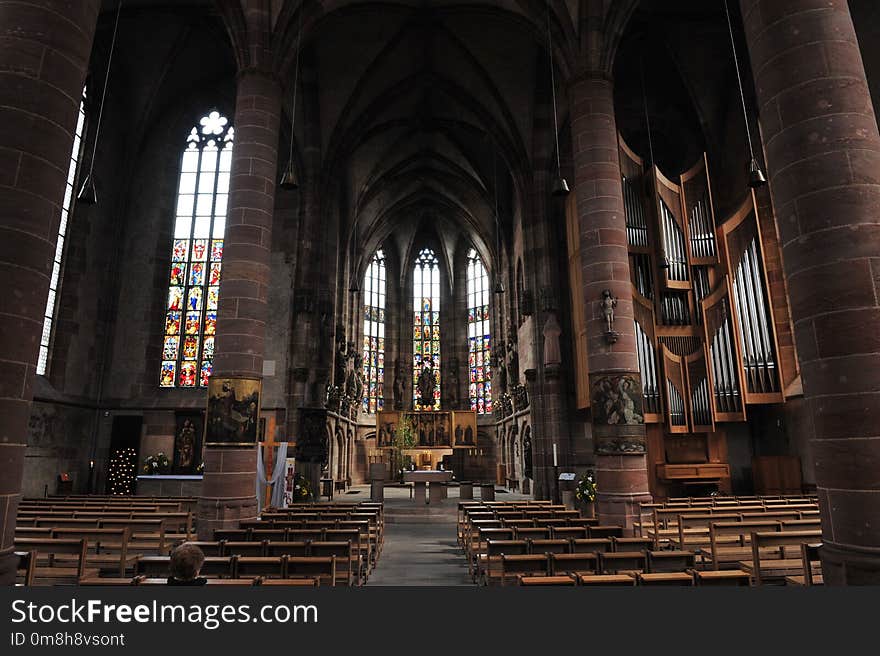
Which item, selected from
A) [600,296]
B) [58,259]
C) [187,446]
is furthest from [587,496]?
[58,259]

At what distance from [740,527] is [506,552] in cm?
371

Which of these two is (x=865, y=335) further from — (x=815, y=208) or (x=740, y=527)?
(x=740, y=527)

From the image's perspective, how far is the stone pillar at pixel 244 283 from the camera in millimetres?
10383

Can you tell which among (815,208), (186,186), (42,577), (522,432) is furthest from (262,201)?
(522,432)

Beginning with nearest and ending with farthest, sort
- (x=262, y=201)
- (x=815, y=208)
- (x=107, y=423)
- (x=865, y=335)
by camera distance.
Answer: (x=865, y=335), (x=815, y=208), (x=262, y=201), (x=107, y=423)

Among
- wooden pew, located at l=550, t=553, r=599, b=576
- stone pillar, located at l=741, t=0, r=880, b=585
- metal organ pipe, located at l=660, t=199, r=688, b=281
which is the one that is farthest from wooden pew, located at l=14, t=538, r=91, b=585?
metal organ pipe, located at l=660, t=199, r=688, b=281

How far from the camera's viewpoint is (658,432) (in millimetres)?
15977

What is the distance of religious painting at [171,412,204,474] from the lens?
61.4ft

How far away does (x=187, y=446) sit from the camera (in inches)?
739

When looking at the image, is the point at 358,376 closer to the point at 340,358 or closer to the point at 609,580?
the point at 340,358

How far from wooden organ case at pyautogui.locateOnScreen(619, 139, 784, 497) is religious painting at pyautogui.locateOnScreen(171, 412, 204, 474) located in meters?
14.9

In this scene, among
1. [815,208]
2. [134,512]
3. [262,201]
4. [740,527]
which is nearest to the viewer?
[815,208]

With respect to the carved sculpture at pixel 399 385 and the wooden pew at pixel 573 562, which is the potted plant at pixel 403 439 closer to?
→ the carved sculpture at pixel 399 385

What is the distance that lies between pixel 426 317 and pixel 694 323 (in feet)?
74.9
